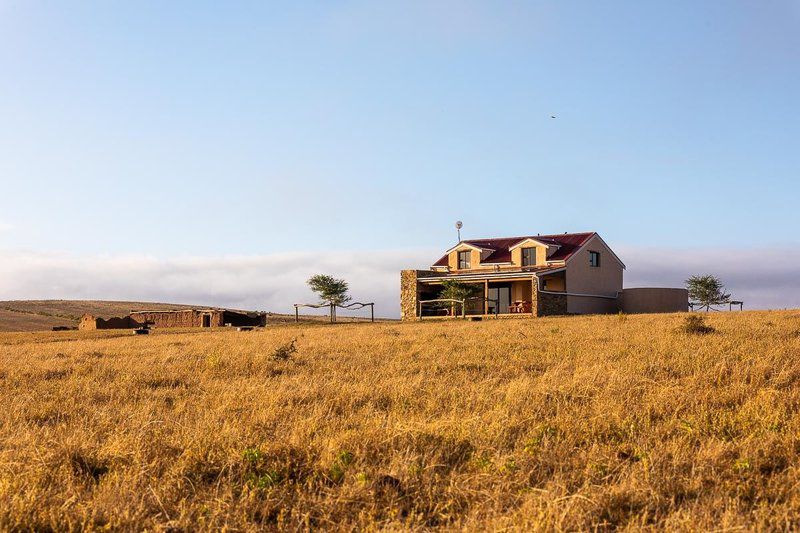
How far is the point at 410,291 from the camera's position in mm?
54969

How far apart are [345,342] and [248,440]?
12.5 metres

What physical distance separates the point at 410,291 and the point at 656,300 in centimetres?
1868

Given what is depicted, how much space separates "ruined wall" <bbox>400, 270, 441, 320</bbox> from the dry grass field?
4139 cm

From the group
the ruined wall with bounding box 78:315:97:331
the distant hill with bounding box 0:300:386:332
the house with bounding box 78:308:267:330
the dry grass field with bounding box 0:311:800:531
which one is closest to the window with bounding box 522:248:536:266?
the distant hill with bounding box 0:300:386:332

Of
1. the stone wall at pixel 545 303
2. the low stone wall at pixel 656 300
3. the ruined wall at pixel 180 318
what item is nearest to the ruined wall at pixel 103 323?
the ruined wall at pixel 180 318

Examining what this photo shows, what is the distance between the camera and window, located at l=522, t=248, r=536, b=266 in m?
54.0

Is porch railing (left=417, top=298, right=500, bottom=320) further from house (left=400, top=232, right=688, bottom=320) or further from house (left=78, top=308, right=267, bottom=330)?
house (left=78, top=308, right=267, bottom=330)

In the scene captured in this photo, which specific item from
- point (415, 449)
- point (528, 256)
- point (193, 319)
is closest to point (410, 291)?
point (528, 256)

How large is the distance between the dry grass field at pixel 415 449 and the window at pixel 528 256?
1617 inches

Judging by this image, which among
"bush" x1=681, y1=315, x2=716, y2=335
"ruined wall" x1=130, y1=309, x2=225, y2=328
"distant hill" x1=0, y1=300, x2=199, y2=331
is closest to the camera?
"bush" x1=681, y1=315, x2=716, y2=335

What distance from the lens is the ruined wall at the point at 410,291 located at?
54.5 meters

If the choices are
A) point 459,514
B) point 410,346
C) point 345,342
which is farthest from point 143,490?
point 345,342

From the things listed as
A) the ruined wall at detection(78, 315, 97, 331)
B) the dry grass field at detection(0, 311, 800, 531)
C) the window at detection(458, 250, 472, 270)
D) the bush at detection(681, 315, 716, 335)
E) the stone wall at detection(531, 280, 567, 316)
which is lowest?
the dry grass field at detection(0, 311, 800, 531)

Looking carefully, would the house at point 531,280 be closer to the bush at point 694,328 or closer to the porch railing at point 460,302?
the porch railing at point 460,302
